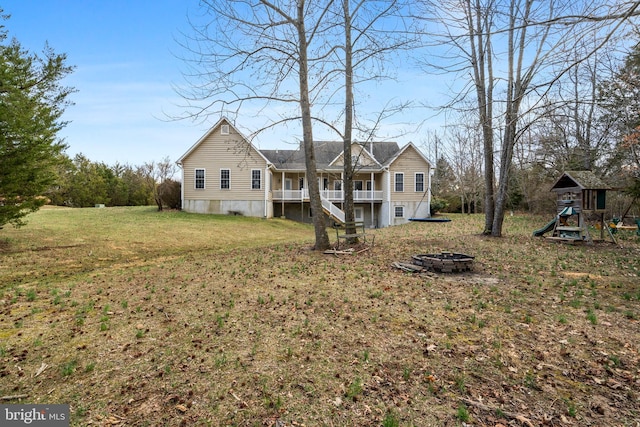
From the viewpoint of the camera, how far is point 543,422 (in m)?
2.69

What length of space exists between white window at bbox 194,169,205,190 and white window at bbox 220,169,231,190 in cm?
142

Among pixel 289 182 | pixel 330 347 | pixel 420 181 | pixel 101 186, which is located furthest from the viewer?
pixel 101 186

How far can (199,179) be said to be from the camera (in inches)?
984

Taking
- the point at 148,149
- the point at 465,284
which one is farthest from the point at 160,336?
the point at 148,149

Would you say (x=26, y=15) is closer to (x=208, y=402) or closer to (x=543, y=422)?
(x=208, y=402)

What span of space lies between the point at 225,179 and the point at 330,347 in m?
22.8

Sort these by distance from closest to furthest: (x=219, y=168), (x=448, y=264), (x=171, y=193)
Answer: (x=448, y=264)
(x=219, y=168)
(x=171, y=193)

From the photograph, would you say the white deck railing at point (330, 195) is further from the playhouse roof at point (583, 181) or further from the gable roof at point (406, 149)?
the playhouse roof at point (583, 181)

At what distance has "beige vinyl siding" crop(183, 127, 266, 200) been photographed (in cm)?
2481

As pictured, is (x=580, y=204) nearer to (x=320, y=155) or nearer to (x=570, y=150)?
(x=570, y=150)

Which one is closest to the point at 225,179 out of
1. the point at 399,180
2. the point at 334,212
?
the point at 334,212

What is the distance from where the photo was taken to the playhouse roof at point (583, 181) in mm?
11273

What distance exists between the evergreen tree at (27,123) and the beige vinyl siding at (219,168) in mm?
12629

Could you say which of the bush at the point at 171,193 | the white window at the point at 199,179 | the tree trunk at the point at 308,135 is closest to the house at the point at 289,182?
the white window at the point at 199,179
